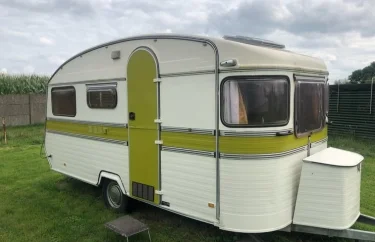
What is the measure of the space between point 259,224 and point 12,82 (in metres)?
18.6

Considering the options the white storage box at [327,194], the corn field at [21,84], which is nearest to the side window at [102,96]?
the white storage box at [327,194]

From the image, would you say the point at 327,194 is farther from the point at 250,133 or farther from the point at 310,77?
the point at 310,77

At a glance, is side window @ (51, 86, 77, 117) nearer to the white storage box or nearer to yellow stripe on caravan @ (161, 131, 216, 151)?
yellow stripe on caravan @ (161, 131, 216, 151)

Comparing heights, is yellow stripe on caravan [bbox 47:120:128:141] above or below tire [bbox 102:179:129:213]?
above

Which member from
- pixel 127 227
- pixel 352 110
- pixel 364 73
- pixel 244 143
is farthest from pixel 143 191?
pixel 364 73

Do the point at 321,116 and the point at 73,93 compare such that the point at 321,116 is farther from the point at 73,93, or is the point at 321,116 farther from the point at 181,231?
the point at 73,93

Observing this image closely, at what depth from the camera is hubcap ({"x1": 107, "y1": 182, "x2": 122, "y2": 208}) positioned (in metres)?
5.92

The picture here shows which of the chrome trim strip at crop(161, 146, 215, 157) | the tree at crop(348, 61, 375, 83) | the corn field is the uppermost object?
the tree at crop(348, 61, 375, 83)

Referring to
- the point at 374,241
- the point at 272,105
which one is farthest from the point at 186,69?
the point at 374,241

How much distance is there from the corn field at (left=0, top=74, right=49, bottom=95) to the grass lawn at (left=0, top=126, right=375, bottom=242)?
10.7 metres

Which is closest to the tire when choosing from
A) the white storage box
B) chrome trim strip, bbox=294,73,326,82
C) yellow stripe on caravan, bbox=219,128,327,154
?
yellow stripe on caravan, bbox=219,128,327,154

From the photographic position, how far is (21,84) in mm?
19078

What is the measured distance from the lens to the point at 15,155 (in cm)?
1105

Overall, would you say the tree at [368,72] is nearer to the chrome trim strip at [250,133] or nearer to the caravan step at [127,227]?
the chrome trim strip at [250,133]
